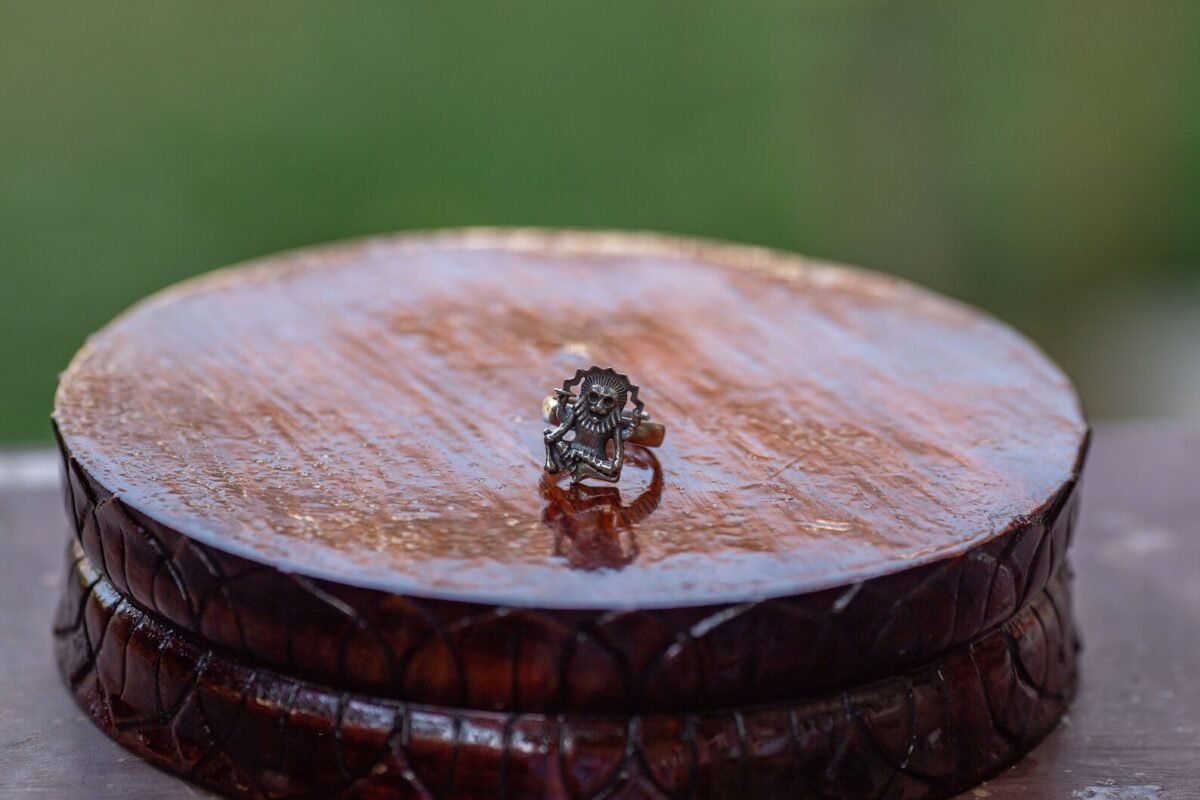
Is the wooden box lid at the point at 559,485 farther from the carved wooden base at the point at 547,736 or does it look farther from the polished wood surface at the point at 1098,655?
the polished wood surface at the point at 1098,655

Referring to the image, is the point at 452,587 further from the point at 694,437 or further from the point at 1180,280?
the point at 1180,280

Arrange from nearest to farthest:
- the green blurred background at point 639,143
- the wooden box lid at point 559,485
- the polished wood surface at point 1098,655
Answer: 1. the wooden box lid at point 559,485
2. the polished wood surface at point 1098,655
3. the green blurred background at point 639,143

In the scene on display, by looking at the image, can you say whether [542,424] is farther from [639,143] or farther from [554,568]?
[639,143]

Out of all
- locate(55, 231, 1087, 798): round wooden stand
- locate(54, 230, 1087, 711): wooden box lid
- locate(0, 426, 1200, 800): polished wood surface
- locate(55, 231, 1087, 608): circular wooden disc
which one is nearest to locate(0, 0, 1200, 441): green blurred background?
locate(0, 426, 1200, 800): polished wood surface

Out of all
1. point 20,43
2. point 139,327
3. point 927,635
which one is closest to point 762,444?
point 927,635

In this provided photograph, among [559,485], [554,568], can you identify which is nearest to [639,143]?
[559,485]

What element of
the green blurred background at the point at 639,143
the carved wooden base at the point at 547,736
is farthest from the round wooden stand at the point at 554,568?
the green blurred background at the point at 639,143
